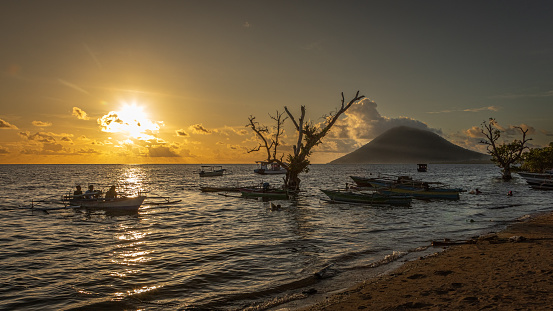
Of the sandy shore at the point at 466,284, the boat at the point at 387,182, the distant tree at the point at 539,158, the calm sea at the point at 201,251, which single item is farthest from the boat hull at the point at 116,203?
the distant tree at the point at 539,158

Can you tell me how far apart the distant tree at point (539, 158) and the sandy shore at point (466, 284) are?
232ft

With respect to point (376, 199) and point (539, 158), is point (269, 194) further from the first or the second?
point (539, 158)

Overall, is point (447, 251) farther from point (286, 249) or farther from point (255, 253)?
point (255, 253)

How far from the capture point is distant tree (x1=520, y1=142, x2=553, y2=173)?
230 ft

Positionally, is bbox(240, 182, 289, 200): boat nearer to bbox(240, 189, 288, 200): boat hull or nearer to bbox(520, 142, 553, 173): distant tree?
bbox(240, 189, 288, 200): boat hull

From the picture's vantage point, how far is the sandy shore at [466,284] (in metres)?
8.56

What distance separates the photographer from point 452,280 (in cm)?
1059

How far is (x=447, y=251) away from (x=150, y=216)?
79.1 ft

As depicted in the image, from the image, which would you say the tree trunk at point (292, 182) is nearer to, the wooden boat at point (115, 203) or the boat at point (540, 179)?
→ the wooden boat at point (115, 203)

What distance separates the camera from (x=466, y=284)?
1014 centimetres

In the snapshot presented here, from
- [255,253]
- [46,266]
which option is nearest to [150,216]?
[46,266]

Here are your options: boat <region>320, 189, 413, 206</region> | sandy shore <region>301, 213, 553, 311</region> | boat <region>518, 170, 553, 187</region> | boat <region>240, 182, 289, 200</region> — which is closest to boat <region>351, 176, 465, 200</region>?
boat <region>320, 189, 413, 206</region>

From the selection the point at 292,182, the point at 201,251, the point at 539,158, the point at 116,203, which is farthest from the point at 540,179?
the point at 116,203

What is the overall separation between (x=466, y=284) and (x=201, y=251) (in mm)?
11748
